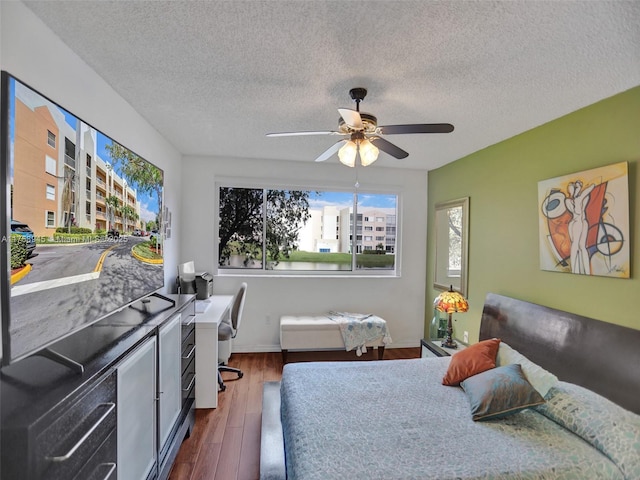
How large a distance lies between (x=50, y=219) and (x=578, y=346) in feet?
10.1

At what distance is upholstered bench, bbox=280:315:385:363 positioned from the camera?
3.76 m

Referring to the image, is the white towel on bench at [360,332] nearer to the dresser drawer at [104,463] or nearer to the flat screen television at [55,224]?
the flat screen television at [55,224]

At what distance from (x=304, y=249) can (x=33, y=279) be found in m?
3.36

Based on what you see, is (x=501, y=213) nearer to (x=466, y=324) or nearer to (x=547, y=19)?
(x=466, y=324)

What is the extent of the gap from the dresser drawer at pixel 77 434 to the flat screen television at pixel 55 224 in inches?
10.5

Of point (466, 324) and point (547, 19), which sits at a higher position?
point (547, 19)

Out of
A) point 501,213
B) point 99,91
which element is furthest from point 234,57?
point 501,213

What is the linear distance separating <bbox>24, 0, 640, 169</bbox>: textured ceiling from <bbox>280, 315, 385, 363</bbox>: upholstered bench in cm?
238

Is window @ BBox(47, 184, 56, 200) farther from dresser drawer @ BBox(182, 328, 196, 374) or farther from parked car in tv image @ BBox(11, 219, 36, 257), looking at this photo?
dresser drawer @ BBox(182, 328, 196, 374)

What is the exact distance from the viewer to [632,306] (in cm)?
191

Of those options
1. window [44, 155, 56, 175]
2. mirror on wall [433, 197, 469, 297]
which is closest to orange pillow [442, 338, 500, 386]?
mirror on wall [433, 197, 469, 297]

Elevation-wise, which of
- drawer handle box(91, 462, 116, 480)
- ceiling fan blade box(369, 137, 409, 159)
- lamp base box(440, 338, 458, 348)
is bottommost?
lamp base box(440, 338, 458, 348)

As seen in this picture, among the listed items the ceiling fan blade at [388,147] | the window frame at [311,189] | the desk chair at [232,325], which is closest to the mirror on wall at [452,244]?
the window frame at [311,189]

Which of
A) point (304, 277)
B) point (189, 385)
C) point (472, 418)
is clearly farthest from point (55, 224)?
point (304, 277)
